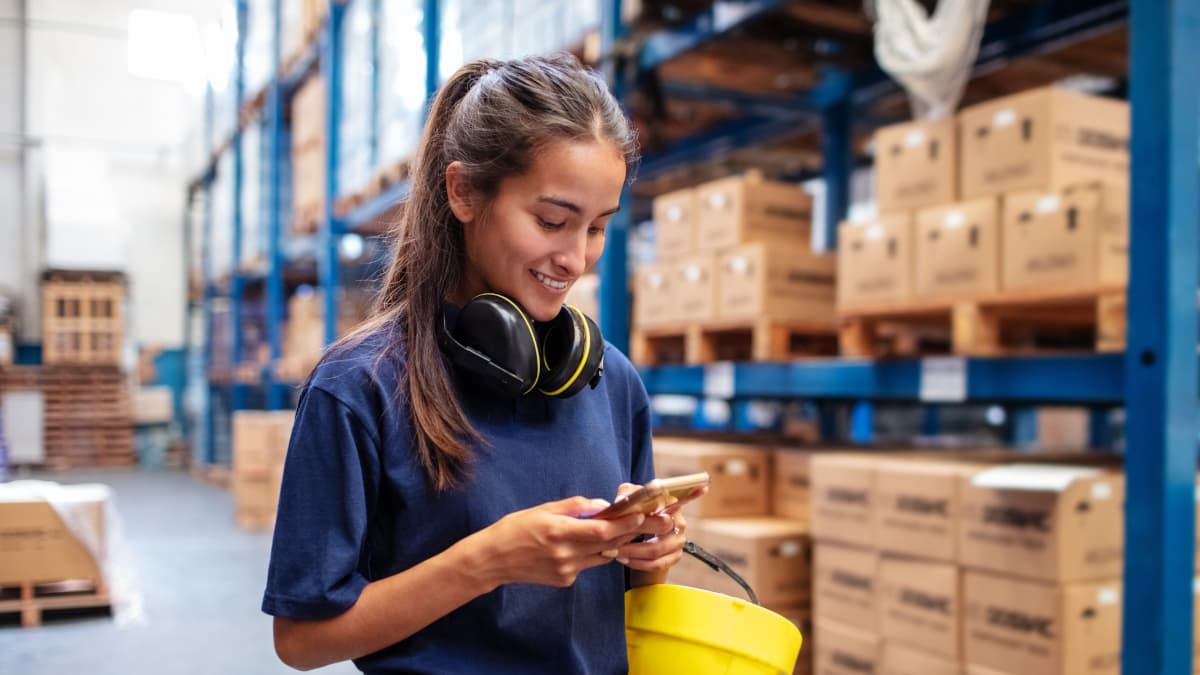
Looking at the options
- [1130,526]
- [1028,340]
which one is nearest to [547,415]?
[1130,526]

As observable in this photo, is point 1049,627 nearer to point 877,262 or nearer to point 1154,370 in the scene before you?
point 1154,370

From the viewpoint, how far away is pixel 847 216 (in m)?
5.45

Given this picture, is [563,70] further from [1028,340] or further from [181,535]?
[181,535]

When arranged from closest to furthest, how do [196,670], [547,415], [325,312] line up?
1. [547,415]
2. [196,670]
3. [325,312]

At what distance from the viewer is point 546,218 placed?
123 cm

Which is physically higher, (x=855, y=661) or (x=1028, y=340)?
(x=1028, y=340)

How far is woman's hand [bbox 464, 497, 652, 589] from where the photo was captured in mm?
1051

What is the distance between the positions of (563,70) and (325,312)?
7508 mm

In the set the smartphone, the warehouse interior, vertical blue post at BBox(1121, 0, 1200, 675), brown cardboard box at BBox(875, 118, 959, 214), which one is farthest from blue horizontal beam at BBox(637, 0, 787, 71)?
the smartphone

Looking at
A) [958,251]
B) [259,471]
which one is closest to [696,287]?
[958,251]

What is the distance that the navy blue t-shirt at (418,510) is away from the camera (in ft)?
3.67

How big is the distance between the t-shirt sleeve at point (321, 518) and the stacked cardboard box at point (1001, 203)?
2305 mm

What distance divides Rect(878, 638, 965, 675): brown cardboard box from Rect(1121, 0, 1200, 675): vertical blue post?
712 millimetres

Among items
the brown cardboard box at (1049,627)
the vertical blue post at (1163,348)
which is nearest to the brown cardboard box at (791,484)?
the brown cardboard box at (1049,627)
